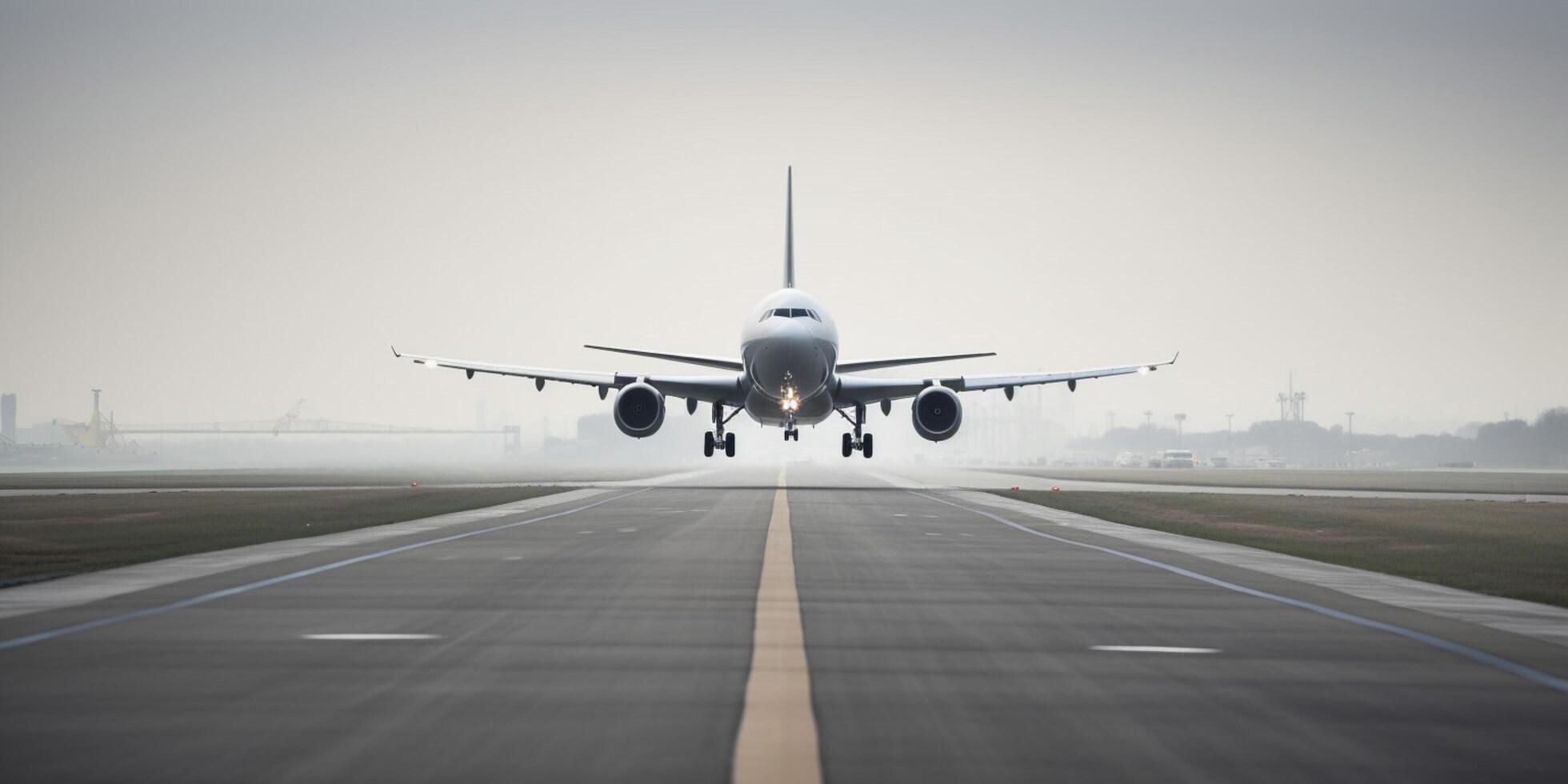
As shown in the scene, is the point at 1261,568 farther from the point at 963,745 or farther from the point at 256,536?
the point at 256,536

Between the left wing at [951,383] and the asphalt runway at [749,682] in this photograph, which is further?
the left wing at [951,383]

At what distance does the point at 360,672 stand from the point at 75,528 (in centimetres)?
1925

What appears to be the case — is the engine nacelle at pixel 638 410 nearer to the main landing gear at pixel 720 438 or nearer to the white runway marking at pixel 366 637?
the main landing gear at pixel 720 438

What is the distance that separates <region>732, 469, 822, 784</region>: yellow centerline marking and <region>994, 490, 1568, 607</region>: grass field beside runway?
869 cm

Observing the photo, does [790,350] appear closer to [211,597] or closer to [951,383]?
[951,383]

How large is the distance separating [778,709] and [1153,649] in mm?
3503

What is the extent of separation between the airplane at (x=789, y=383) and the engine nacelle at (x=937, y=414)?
30 millimetres

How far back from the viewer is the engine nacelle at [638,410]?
42562mm

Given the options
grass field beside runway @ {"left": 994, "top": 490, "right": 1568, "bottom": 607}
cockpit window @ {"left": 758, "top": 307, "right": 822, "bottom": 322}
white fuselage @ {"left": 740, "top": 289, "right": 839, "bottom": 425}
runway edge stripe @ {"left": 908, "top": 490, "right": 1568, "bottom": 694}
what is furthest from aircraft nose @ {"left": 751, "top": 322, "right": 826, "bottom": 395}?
runway edge stripe @ {"left": 908, "top": 490, "right": 1568, "bottom": 694}

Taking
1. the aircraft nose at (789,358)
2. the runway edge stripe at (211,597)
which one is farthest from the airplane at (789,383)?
the runway edge stripe at (211,597)

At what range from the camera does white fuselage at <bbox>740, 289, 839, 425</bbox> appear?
3794 cm

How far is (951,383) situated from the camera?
154ft

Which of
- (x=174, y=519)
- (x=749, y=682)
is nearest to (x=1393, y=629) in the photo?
(x=749, y=682)

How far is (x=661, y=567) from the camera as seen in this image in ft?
46.4
